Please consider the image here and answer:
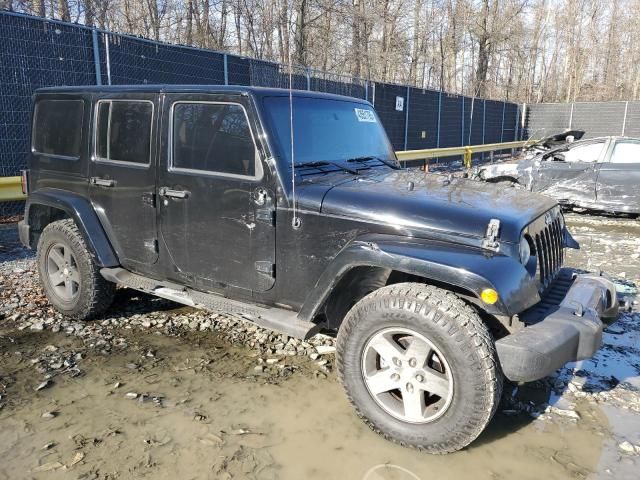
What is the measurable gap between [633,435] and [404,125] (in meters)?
14.9

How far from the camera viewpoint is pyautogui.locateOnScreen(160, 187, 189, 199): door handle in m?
3.80

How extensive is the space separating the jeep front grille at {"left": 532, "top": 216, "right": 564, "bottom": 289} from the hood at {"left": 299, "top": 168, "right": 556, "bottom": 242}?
14cm

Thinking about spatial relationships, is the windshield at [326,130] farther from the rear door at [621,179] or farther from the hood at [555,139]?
the hood at [555,139]

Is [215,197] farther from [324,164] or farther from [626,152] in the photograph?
[626,152]

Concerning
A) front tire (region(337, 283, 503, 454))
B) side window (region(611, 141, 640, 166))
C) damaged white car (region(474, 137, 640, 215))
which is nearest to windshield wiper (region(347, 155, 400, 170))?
front tire (region(337, 283, 503, 454))

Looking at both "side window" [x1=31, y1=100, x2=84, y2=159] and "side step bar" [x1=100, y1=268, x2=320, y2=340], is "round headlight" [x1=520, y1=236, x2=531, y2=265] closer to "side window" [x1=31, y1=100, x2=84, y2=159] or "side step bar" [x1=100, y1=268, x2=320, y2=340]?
"side step bar" [x1=100, y1=268, x2=320, y2=340]

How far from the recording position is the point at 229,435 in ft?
10.1

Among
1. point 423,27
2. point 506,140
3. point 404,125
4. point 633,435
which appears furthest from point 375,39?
point 633,435

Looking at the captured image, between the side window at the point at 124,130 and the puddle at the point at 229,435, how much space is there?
5.45ft

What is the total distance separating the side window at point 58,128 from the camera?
14.9 feet

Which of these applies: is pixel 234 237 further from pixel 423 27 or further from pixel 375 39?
pixel 423 27

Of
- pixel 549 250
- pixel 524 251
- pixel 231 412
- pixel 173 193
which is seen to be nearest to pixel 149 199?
pixel 173 193

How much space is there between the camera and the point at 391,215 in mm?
3074

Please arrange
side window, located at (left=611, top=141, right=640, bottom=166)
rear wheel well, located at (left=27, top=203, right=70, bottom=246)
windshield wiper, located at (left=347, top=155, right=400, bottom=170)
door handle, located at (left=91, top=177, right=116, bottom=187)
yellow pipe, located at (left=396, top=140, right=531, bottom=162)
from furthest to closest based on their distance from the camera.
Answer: yellow pipe, located at (left=396, top=140, right=531, bottom=162)
side window, located at (left=611, top=141, right=640, bottom=166)
rear wheel well, located at (left=27, top=203, right=70, bottom=246)
door handle, located at (left=91, top=177, right=116, bottom=187)
windshield wiper, located at (left=347, top=155, right=400, bottom=170)
